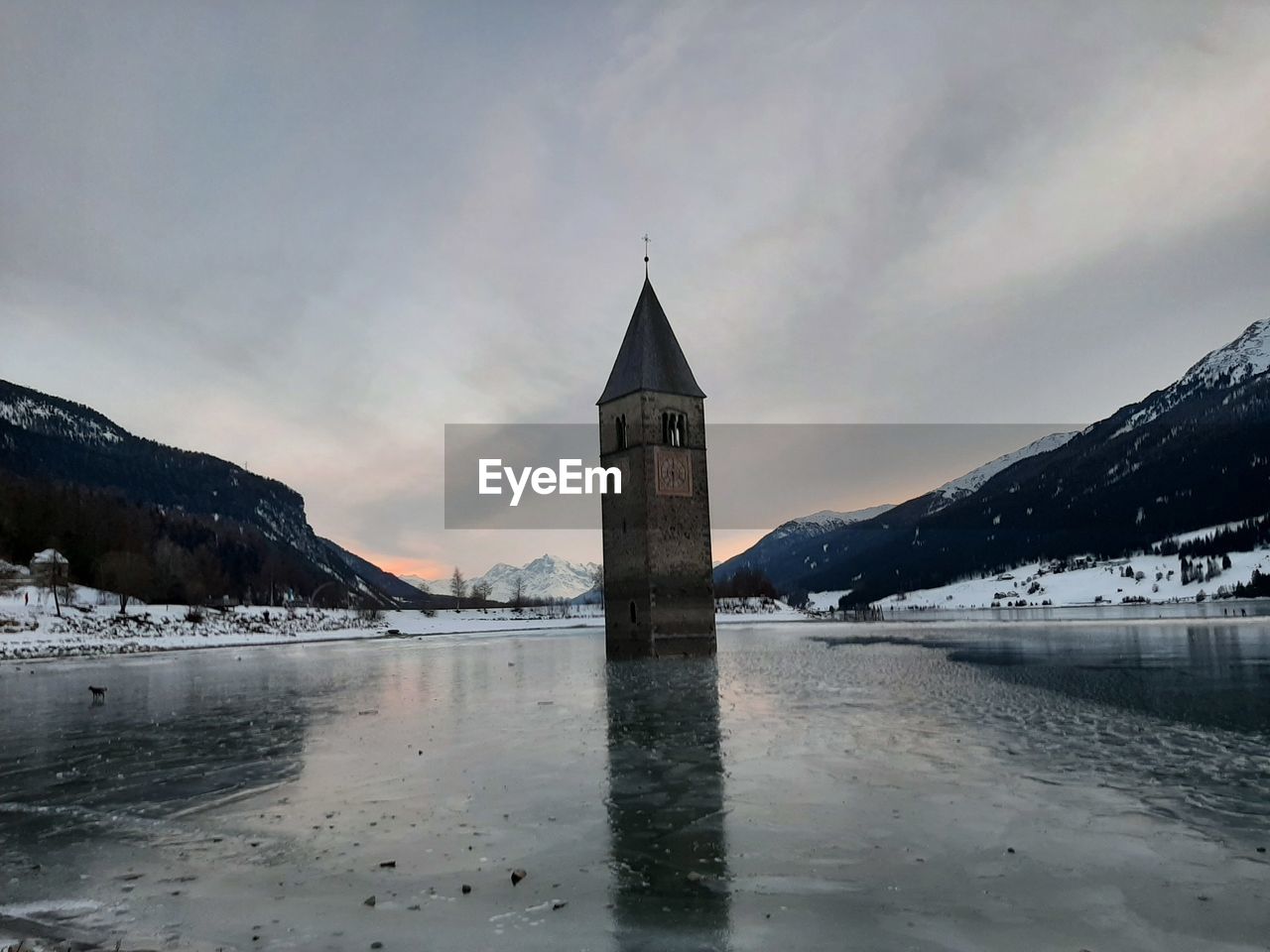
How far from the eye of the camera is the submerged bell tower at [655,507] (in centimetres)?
4612

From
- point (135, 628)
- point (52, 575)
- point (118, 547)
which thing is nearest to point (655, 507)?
point (135, 628)

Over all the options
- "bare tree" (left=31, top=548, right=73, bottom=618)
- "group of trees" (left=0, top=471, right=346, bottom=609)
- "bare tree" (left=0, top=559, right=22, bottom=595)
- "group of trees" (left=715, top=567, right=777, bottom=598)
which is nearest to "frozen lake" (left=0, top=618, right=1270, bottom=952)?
"bare tree" (left=0, top=559, right=22, bottom=595)

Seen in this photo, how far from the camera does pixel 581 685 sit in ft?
93.8

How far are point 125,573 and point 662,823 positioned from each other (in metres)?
91.3

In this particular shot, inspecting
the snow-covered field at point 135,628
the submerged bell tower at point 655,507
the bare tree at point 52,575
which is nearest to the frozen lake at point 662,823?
the submerged bell tower at point 655,507

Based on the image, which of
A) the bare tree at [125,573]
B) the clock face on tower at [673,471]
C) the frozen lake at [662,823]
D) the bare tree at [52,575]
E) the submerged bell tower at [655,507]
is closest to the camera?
the frozen lake at [662,823]

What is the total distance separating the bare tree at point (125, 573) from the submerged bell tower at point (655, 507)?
60.8 metres

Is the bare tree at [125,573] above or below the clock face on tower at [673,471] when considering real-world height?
below

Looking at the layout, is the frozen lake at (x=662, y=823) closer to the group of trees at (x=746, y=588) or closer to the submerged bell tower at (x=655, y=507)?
the submerged bell tower at (x=655, y=507)

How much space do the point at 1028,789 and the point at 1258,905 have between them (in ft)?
13.9

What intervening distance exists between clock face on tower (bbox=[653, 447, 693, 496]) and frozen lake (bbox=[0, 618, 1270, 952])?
84.0ft

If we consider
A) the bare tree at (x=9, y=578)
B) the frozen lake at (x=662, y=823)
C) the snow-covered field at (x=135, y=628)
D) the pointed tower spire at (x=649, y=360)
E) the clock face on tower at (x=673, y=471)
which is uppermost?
the pointed tower spire at (x=649, y=360)

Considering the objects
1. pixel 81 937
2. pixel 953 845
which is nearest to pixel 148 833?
pixel 81 937

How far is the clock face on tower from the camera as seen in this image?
4716 cm
